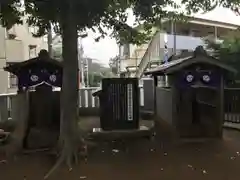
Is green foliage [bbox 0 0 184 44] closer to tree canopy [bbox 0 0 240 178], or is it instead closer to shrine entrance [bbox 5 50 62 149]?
tree canopy [bbox 0 0 240 178]

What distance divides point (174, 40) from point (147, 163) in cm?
1570

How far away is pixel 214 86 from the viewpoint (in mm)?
9219

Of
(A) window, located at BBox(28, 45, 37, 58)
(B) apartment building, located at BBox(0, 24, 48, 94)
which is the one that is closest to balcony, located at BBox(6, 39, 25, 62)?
(B) apartment building, located at BBox(0, 24, 48, 94)

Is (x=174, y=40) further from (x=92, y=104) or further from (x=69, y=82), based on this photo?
(x=69, y=82)

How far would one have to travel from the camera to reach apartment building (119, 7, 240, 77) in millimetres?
22031

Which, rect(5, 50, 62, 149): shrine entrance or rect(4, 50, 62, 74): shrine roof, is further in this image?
rect(4, 50, 62, 74): shrine roof

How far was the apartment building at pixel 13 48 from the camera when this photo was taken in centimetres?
2047

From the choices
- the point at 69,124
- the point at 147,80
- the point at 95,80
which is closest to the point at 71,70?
the point at 69,124

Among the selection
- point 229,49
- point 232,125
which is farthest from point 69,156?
point 229,49

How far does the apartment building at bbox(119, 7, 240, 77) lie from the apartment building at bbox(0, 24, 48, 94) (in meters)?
6.54

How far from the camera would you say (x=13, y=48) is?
22.2 m

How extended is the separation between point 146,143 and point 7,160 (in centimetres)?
337

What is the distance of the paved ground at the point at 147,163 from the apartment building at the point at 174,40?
11.5m

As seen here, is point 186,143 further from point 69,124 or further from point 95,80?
point 95,80
